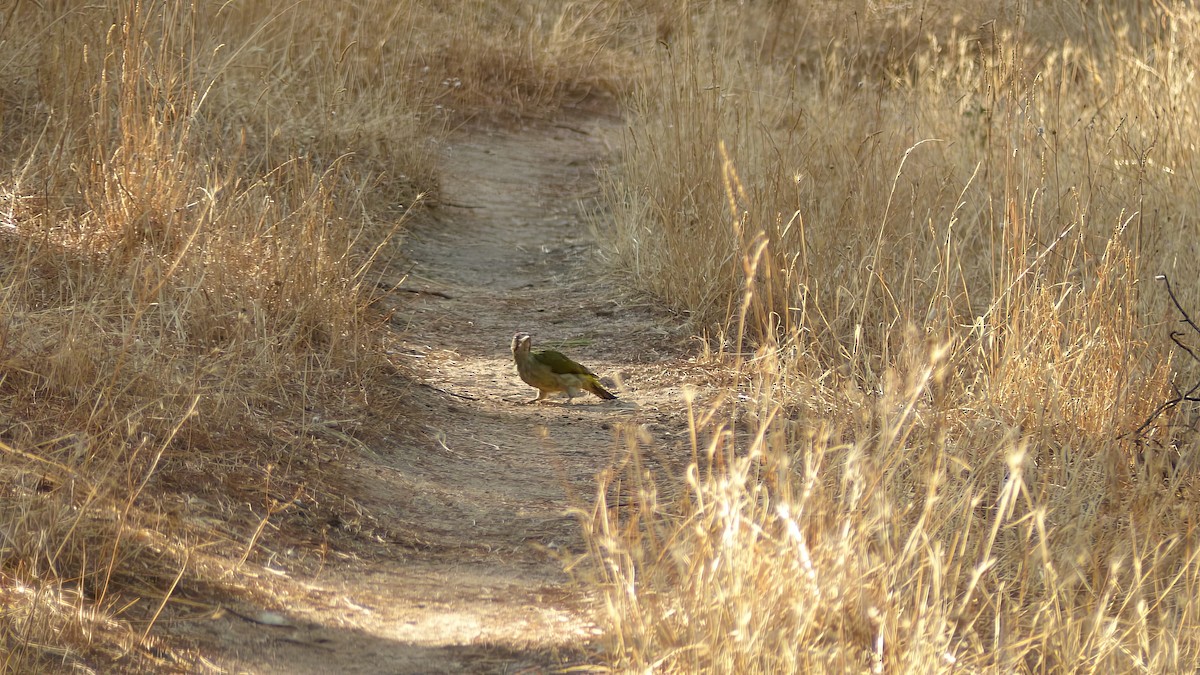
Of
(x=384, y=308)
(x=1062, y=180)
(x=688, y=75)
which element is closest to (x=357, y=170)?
(x=384, y=308)

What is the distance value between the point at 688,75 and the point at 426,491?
9.45ft

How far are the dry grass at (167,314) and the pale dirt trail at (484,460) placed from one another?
7.3 inches

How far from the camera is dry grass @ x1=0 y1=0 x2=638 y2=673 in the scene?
288 centimetres

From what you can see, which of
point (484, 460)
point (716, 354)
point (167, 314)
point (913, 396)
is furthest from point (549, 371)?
point (913, 396)

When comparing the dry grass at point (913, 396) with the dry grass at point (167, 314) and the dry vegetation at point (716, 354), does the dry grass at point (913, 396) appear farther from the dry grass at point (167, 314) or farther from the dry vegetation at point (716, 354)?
the dry grass at point (167, 314)

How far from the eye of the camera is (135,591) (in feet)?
9.40

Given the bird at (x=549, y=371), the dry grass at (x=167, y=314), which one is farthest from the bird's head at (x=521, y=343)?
the dry grass at (x=167, y=314)

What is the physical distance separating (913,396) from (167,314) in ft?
8.61

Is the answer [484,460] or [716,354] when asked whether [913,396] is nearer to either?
[484,460]

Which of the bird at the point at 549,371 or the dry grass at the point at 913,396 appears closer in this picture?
the dry grass at the point at 913,396

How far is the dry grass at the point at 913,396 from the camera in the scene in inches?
95.8

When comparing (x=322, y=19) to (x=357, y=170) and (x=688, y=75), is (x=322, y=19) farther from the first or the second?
(x=688, y=75)

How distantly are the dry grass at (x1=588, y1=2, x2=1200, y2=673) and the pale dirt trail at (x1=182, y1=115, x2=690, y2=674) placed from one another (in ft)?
0.67

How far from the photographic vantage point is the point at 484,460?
4.27 metres
